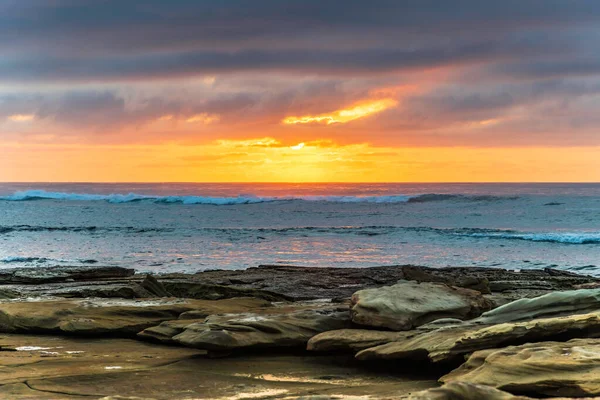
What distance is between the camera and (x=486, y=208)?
63469mm

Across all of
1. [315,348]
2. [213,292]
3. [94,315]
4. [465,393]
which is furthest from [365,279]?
[465,393]

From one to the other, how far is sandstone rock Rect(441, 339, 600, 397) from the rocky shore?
1 centimetres

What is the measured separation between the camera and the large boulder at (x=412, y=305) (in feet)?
26.9

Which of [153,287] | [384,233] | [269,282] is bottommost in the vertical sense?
[384,233]

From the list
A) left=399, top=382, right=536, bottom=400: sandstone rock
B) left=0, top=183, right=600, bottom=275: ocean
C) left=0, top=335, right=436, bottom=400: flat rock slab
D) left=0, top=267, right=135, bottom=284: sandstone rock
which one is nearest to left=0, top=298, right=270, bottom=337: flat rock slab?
left=0, top=335, right=436, bottom=400: flat rock slab

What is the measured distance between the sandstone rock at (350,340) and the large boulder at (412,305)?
0.30m

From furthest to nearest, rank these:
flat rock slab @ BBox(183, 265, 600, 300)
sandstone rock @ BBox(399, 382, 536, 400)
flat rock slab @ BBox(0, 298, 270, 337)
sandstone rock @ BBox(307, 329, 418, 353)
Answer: flat rock slab @ BBox(183, 265, 600, 300)
flat rock slab @ BBox(0, 298, 270, 337)
sandstone rock @ BBox(307, 329, 418, 353)
sandstone rock @ BBox(399, 382, 536, 400)

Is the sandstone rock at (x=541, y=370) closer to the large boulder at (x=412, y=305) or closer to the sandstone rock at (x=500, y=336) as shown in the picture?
the sandstone rock at (x=500, y=336)

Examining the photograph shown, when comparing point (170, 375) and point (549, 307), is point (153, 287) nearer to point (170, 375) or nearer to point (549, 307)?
point (170, 375)

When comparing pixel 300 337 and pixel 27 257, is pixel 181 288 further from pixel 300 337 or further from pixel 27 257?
pixel 27 257

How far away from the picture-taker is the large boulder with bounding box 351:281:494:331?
8.20 metres

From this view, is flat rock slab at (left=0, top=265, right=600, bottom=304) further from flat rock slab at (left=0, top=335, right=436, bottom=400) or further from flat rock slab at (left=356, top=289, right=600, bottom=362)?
flat rock slab at (left=0, top=335, right=436, bottom=400)

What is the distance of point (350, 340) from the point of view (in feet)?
25.5

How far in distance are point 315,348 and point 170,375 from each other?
1694 mm
